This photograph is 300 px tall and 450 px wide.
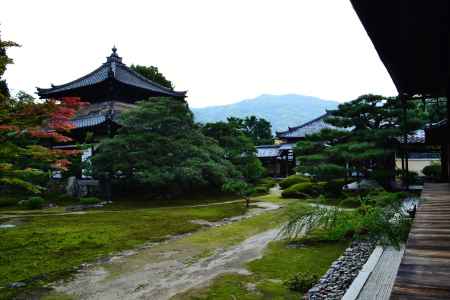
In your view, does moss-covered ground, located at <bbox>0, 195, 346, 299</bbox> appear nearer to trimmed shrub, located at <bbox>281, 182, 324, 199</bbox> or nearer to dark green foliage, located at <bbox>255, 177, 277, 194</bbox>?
trimmed shrub, located at <bbox>281, 182, 324, 199</bbox>

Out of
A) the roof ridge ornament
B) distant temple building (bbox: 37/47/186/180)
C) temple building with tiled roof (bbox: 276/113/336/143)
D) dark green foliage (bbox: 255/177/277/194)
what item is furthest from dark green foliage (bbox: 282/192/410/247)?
temple building with tiled roof (bbox: 276/113/336/143)

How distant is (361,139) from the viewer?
17.1 metres

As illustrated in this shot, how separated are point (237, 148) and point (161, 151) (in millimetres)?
5976

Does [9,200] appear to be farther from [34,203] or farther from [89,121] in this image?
[89,121]

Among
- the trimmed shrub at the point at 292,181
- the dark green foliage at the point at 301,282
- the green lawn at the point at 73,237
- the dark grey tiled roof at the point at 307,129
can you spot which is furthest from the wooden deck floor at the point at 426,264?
the dark grey tiled roof at the point at 307,129

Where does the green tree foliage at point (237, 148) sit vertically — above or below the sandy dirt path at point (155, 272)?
above

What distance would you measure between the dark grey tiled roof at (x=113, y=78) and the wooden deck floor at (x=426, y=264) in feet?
74.2

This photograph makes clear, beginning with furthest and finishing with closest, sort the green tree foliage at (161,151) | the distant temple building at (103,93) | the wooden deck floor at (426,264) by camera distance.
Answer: the distant temple building at (103,93), the green tree foliage at (161,151), the wooden deck floor at (426,264)

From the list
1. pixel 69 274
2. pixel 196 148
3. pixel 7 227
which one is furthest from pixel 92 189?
pixel 69 274

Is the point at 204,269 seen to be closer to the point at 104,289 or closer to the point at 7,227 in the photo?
the point at 104,289

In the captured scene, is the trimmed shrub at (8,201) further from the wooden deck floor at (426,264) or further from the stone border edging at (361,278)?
the wooden deck floor at (426,264)

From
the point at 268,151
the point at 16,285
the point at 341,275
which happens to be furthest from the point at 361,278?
the point at 268,151

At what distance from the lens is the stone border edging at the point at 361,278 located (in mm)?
4566

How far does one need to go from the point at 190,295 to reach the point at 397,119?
50.1 ft
